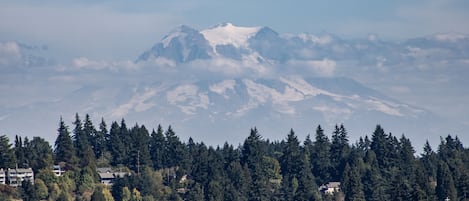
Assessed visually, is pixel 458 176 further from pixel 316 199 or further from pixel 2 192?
pixel 2 192

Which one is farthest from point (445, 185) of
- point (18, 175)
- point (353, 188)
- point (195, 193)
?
point (18, 175)

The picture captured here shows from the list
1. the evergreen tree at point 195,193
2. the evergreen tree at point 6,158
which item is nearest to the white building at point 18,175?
the evergreen tree at point 6,158

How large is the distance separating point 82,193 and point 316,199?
34328mm

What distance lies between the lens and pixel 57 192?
188 metres

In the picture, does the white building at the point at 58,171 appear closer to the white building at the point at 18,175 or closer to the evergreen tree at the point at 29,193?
the white building at the point at 18,175

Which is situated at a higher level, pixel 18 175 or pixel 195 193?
pixel 18 175

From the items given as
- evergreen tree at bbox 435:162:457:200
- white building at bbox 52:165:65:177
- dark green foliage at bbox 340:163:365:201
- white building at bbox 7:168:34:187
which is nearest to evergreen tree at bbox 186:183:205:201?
white building at bbox 52:165:65:177

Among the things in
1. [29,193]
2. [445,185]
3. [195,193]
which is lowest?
[445,185]

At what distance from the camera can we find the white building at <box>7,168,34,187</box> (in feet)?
630

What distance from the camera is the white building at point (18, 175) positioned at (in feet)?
630

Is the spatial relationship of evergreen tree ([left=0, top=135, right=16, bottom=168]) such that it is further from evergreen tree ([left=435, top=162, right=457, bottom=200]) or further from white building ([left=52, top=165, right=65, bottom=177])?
evergreen tree ([left=435, top=162, right=457, bottom=200])

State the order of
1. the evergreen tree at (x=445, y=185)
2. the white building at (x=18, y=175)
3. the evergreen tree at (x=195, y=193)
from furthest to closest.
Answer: the white building at (x=18, y=175) → the evergreen tree at (x=195, y=193) → the evergreen tree at (x=445, y=185)

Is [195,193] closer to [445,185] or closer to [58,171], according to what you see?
[58,171]

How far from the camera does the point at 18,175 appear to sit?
19325 cm
